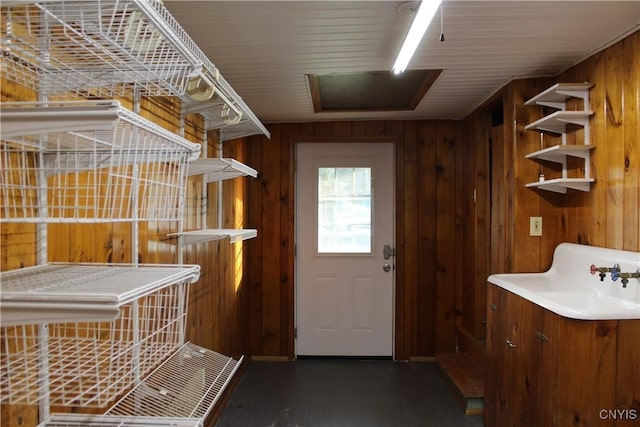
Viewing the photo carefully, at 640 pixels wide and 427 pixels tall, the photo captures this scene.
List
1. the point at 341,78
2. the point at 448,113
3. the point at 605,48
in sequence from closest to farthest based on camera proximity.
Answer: the point at 605,48, the point at 341,78, the point at 448,113

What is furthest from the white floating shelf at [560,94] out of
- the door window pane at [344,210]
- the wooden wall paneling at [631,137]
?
the door window pane at [344,210]

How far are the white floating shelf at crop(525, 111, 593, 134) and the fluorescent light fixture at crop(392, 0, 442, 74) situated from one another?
87 cm

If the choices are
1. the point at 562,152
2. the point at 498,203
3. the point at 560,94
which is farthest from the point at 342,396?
the point at 560,94

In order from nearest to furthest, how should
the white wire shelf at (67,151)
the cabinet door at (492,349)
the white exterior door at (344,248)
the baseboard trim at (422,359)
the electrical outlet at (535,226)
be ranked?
the white wire shelf at (67,151) < the cabinet door at (492,349) < the electrical outlet at (535,226) < the baseboard trim at (422,359) < the white exterior door at (344,248)

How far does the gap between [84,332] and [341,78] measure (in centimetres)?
214

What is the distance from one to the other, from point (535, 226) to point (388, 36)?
1491mm

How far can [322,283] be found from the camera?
3760mm

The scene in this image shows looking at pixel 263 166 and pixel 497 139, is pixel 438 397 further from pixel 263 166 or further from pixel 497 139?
pixel 263 166

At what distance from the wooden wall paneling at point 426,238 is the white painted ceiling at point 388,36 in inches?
39.0

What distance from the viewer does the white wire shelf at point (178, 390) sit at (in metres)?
1.45

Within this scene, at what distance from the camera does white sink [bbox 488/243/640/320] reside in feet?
5.21

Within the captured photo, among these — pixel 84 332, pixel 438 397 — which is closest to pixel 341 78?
pixel 84 332

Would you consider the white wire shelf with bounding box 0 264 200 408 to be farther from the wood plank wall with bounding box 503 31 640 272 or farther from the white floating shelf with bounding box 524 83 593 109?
the white floating shelf with bounding box 524 83 593 109

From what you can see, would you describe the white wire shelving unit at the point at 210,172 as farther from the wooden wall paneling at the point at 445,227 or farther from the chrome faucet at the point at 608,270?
the wooden wall paneling at the point at 445,227
